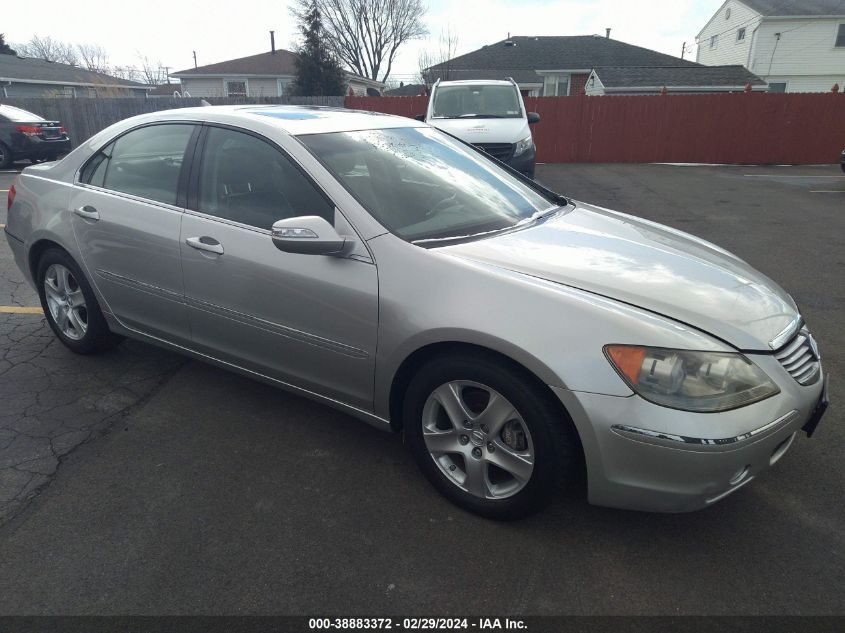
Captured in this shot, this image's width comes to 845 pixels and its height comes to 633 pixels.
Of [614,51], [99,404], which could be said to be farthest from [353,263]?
[614,51]

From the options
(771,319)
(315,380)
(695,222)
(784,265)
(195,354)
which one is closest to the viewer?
(771,319)

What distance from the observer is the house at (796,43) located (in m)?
31.5

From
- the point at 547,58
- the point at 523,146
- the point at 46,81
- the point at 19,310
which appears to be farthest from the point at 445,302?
the point at 46,81

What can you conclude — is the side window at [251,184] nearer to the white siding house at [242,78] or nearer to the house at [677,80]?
the house at [677,80]

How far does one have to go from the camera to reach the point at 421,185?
3.12 metres

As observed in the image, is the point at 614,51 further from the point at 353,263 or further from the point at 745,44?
the point at 353,263

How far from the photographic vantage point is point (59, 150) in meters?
15.0

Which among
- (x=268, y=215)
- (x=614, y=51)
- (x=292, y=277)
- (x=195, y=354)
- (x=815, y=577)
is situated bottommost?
(x=815, y=577)

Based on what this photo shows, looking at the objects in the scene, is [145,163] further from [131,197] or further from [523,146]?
[523,146]

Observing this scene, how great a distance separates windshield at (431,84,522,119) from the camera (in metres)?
10.5

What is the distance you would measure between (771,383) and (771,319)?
1.21 feet

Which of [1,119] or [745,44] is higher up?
[745,44]

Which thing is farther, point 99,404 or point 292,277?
point 99,404

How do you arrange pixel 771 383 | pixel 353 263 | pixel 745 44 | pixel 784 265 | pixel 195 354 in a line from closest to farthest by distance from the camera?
pixel 771 383
pixel 353 263
pixel 195 354
pixel 784 265
pixel 745 44
